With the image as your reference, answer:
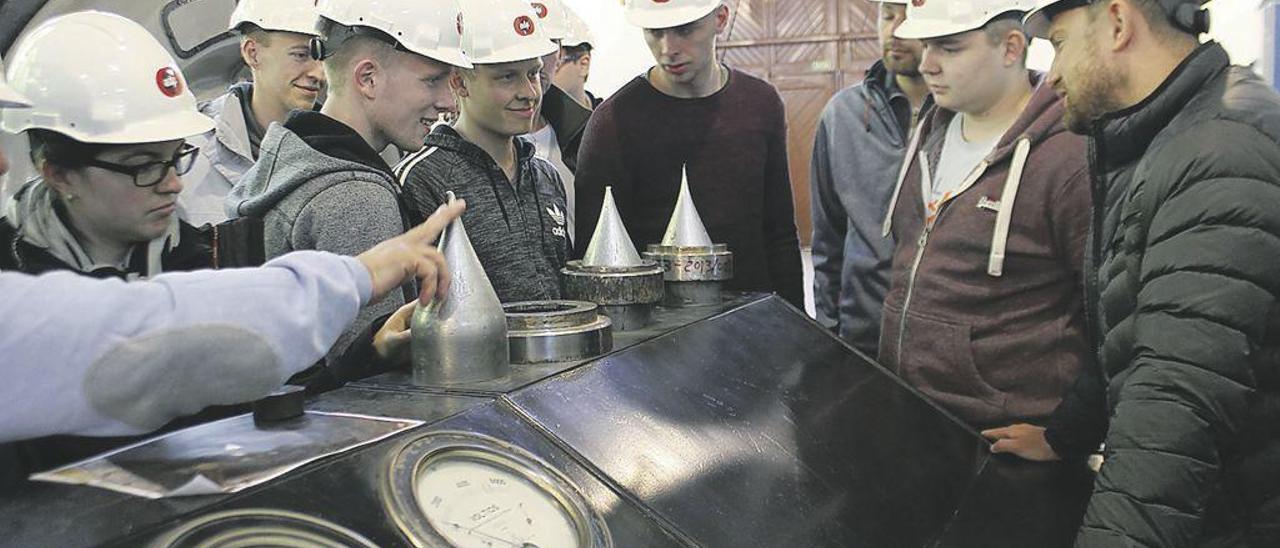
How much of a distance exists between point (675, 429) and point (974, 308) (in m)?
0.94

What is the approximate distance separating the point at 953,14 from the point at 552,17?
152cm

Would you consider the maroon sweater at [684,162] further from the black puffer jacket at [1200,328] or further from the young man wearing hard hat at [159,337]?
the young man wearing hard hat at [159,337]

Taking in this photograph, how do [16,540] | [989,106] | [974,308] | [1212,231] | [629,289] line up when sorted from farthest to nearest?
1. [989,106]
2. [974,308]
3. [629,289]
4. [1212,231]
5. [16,540]

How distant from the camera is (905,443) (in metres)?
1.74

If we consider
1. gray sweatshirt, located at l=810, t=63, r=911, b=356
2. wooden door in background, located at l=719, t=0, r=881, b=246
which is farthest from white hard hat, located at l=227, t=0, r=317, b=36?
wooden door in background, located at l=719, t=0, r=881, b=246

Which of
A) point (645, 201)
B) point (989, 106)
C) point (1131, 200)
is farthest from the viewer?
point (645, 201)

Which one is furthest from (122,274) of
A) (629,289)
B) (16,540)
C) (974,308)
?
(974,308)

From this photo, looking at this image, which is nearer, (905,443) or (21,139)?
(905,443)

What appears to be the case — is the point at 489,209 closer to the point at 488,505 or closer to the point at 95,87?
the point at 95,87

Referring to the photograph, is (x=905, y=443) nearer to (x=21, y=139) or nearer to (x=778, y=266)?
(x=778, y=266)

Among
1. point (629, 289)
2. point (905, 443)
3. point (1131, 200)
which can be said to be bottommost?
point (905, 443)

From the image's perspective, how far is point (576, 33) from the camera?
4141 mm

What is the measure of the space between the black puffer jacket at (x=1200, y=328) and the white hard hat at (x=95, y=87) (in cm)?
156

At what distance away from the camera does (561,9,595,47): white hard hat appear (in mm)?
3958
